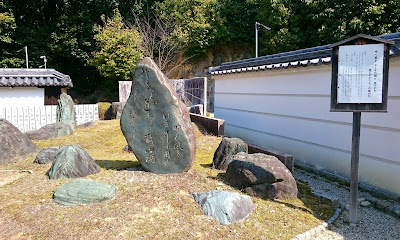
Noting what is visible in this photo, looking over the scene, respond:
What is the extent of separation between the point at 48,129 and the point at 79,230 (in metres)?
8.57

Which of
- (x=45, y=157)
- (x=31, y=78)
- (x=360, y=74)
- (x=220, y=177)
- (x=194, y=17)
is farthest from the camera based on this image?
(x=194, y=17)

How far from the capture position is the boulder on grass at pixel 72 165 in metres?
6.01

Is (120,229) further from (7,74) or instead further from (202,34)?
(202,34)

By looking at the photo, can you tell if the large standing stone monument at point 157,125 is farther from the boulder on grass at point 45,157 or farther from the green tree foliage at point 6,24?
the green tree foliage at point 6,24

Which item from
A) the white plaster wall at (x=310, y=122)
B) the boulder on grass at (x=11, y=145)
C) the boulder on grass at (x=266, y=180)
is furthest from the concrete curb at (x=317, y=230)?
the boulder on grass at (x=11, y=145)

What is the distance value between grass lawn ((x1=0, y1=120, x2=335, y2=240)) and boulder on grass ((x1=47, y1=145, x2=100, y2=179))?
0.17 metres

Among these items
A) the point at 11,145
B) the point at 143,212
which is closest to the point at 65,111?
the point at 11,145

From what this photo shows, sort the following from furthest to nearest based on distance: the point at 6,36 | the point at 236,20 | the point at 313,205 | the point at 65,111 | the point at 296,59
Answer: the point at 236,20 → the point at 6,36 → the point at 65,111 → the point at 296,59 → the point at 313,205

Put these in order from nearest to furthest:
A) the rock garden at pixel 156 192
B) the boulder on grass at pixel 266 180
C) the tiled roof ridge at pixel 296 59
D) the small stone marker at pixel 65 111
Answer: the rock garden at pixel 156 192 → the boulder on grass at pixel 266 180 → the tiled roof ridge at pixel 296 59 → the small stone marker at pixel 65 111

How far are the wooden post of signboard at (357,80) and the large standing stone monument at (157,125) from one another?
2.89 meters

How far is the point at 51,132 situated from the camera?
37.4ft

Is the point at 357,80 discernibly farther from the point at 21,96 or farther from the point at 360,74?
the point at 21,96

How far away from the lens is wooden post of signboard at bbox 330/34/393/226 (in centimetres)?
440

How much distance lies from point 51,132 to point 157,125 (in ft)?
23.8
